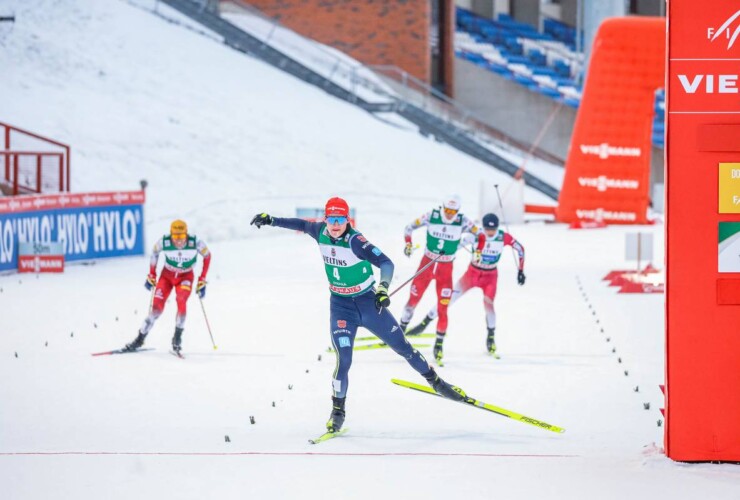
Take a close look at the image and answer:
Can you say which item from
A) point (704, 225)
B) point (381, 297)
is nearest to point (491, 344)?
point (381, 297)

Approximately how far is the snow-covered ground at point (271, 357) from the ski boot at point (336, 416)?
6.9 inches

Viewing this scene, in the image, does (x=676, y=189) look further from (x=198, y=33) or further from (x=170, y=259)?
(x=198, y=33)

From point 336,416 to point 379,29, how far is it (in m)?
37.1

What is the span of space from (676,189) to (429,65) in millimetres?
38029

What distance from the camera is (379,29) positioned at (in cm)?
4550

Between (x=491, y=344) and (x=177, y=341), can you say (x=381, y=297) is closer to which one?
(x=491, y=344)

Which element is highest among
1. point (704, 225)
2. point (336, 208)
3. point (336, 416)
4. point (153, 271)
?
point (336, 208)

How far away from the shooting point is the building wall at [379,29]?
45438mm

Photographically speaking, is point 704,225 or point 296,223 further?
point 296,223

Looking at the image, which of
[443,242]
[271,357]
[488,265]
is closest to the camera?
[271,357]

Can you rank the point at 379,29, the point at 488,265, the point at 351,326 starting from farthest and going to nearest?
the point at 379,29 < the point at 488,265 < the point at 351,326

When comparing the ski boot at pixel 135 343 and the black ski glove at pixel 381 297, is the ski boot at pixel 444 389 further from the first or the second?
the ski boot at pixel 135 343

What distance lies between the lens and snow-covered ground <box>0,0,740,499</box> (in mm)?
8391

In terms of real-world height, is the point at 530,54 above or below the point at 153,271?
above
